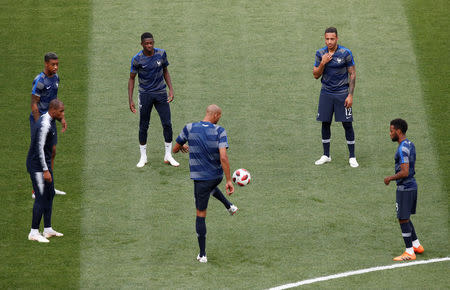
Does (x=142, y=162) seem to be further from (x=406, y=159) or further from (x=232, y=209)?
(x=406, y=159)

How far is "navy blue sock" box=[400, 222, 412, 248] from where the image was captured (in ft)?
39.3

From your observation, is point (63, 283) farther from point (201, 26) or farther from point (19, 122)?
point (201, 26)

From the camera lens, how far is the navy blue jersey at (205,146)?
11758 mm

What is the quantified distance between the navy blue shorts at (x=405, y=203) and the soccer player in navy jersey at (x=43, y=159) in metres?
4.88

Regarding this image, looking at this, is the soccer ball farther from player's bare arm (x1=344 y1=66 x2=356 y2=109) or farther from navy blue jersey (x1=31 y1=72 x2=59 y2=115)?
navy blue jersey (x1=31 y1=72 x2=59 y2=115)

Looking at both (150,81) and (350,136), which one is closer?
(150,81)

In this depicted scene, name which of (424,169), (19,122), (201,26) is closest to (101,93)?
(19,122)

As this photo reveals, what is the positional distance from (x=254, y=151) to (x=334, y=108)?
1770 millimetres

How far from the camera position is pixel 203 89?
18281 millimetres

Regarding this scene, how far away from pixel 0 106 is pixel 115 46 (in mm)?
3324

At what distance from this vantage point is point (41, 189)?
12.4 m

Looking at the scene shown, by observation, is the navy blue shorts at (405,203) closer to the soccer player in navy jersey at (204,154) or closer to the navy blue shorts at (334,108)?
the soccer player in navy jersey at (204,154)

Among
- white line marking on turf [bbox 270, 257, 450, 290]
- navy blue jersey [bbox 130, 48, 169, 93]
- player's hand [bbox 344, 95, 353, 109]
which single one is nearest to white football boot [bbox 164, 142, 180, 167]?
navy blue jersey [bbox 130, 48, 169, 93]

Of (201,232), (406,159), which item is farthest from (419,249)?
(201,232)
